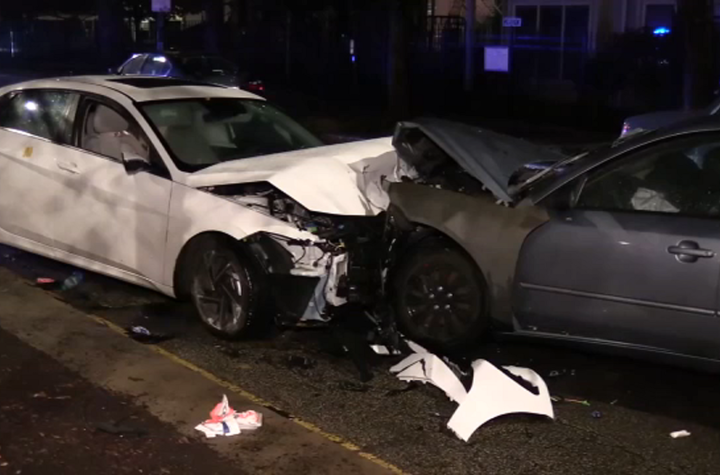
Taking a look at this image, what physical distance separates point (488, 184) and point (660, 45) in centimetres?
1544

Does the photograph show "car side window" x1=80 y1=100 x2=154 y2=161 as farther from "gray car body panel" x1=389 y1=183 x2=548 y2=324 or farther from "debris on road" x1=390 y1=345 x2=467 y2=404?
"debris on road" x1=390 y1=345 x2=467 y2=404

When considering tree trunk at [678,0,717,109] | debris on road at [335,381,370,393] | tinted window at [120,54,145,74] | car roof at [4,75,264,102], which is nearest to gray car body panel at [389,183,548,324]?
debris on road at [335,381,370,393]

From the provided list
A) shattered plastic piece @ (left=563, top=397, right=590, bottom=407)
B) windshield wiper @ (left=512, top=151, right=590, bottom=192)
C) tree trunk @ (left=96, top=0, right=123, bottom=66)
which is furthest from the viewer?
tree trunk @ (left=96, top=0, right=123, bottom=66)

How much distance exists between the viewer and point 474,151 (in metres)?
5.71

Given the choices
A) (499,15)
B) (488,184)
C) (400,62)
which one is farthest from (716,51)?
(488,184)

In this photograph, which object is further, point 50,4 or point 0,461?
point 50,4

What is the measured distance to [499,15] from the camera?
25.6 meters

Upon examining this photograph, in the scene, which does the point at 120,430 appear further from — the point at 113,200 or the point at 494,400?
the point at 113,200

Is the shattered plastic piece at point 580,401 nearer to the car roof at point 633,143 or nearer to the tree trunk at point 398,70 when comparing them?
the car roof at point 633,143

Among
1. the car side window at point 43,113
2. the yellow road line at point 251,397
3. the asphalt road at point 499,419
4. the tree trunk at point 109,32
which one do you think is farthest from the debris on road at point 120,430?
the tree trunk at point 109,32

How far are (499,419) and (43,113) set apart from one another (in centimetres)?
444

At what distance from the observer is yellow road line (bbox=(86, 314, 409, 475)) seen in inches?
171

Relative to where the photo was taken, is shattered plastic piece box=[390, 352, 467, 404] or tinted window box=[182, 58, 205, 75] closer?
shattered plastic piece box=[390, 352, 467, 404]

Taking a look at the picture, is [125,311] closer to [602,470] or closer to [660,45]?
[602,470]
